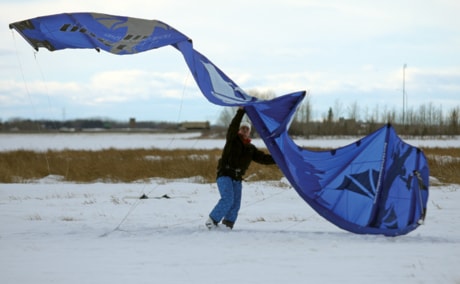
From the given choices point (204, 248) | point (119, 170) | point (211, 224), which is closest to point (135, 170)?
point (119, 170)

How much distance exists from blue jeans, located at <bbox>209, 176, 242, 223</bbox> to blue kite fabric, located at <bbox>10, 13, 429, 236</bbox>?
784 mm

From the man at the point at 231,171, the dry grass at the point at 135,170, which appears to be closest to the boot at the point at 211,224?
the man at the point at 231,171

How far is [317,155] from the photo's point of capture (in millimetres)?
9281

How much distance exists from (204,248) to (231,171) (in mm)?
1657

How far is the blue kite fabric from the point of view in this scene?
29.1 feet

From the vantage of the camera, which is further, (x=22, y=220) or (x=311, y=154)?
(x=22, y=220)

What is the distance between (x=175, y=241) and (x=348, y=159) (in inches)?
113

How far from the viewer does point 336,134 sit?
72.6 m

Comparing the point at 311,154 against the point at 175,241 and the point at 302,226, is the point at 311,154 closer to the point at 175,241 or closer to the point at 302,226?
the point at 302,226

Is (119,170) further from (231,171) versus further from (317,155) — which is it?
(317,155)

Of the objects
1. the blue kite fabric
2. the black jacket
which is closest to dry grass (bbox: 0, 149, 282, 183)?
the blue kite fabric

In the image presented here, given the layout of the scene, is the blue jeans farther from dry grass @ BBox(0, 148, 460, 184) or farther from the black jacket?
dry grass @ BBox(0, 148, 460, 184)

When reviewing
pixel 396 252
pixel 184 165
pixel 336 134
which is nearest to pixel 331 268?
pixel 396 252

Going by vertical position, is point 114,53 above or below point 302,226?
above
